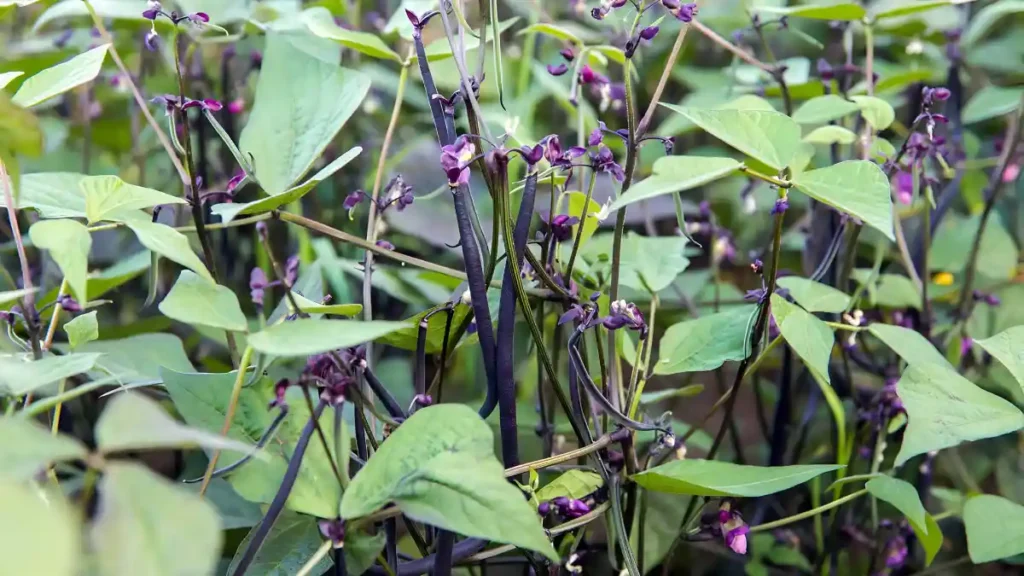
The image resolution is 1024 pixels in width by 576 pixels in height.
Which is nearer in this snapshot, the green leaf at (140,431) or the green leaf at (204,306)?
the green leaf at (140,431)

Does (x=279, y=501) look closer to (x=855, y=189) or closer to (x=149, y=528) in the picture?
(x=149, y=528)

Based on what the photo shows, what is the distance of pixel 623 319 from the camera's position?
0.40 metres

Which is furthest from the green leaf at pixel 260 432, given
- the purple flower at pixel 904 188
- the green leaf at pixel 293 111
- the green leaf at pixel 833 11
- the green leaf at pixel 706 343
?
the purple flower at pixel 904 188

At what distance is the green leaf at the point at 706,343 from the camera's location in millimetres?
475

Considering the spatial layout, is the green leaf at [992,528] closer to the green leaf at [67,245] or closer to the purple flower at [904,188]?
the purple flower at [904,188]

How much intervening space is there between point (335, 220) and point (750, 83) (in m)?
0.49

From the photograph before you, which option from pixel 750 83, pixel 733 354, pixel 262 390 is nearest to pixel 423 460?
pixel 262 390

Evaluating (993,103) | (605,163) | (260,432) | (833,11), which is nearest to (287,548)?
(260,432)

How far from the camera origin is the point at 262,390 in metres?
0.41

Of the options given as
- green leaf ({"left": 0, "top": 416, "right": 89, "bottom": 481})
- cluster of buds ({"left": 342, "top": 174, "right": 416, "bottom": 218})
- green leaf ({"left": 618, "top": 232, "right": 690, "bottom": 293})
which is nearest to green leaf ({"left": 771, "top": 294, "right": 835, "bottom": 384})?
green leaf ({"left": 618, "top": 232, "right": 690, "bottom": 293})

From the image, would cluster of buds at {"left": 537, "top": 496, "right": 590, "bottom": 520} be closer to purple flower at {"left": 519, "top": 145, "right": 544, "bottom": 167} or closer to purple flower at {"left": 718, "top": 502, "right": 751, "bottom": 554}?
purple flower at {"left": 718, "top": 502, "right": 751, "bottom": 554}

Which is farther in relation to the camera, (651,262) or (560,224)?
(651,262)

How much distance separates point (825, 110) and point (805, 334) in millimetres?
199

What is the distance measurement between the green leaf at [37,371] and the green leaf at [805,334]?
349 mm
